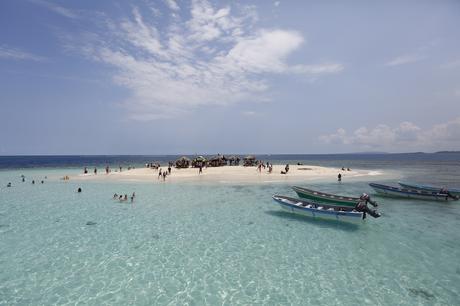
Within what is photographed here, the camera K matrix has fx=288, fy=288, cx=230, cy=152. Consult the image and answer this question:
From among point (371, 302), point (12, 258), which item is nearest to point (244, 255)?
point (371, 302)

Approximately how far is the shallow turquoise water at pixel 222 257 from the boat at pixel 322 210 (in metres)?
0.74

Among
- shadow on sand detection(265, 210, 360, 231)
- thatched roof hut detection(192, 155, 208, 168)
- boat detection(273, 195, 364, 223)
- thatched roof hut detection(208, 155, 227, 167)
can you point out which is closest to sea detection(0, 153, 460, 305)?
shadow on sand detection(265, 210, 360, 231)

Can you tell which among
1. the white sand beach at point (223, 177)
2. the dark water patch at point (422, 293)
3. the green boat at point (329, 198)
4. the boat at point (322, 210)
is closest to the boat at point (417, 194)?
the green boat at point (329, 198)

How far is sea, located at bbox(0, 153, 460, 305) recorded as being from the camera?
12578 millimetres

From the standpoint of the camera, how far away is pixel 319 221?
960 inches

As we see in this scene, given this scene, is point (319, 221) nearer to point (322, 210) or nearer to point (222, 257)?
point (322, 210)

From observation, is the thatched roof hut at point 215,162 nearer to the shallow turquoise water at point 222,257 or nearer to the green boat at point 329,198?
the green boat at point 329,198

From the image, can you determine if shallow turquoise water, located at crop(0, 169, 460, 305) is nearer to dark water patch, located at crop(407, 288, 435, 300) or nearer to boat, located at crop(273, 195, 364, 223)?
dark water patch, located at crop(407, 288, 435, 300)

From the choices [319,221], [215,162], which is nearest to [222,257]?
[319,221]

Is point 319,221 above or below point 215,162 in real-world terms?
below

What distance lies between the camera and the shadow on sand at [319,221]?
22.9 meters

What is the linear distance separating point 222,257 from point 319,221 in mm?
11221

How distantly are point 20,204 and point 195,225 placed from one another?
21.7m

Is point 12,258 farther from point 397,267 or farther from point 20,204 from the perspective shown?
point 397,267
